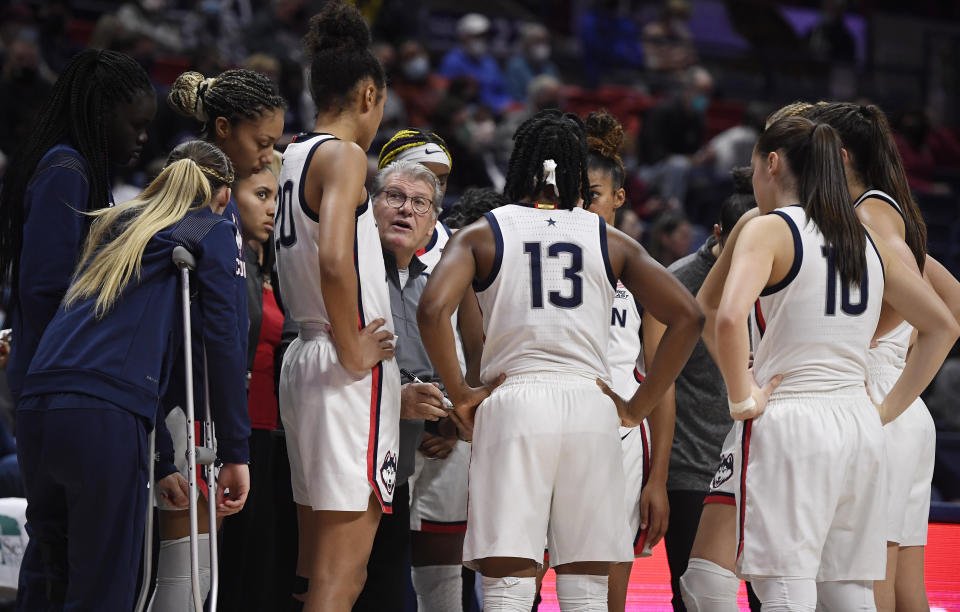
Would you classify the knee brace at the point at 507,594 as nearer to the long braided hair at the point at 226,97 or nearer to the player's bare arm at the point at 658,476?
the player's bare arm at the point at 658,476

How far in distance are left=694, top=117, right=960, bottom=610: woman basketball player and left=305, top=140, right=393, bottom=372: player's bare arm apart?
1.05 m

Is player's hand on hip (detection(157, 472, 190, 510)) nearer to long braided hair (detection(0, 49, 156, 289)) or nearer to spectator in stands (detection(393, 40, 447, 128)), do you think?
long braided hair (detection(0, 49, 156, 289))

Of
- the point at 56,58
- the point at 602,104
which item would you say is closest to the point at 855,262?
the point at 56,58

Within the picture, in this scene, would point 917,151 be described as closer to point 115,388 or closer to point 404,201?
point 404,201

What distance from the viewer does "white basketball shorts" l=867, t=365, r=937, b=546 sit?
12.2 ft

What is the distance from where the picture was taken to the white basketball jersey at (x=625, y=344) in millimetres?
4227

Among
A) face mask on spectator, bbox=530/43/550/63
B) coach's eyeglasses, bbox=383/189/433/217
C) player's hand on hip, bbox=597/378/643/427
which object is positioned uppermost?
face mask on spectator, bbox=530/43/550/63

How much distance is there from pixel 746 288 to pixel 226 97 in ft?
5.90

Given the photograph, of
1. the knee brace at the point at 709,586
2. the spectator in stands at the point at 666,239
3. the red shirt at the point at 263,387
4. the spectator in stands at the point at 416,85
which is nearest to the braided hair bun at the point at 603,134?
the red shirt at the point at 263,387

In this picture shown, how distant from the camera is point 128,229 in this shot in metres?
3.21

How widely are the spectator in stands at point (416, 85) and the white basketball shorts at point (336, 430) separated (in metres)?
7.92

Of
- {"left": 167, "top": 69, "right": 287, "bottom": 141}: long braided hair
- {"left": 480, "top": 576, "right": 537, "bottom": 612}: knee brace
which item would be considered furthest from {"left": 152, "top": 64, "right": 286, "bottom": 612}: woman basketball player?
{"left": 480, "top": 576, "right": 537, "bottom": 612}: knee brace

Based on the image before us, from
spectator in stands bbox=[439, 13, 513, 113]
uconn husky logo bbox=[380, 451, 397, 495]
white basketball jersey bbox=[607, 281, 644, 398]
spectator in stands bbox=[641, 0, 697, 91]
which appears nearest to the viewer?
uconn husky logo bbox=[380, 451, 397, 495]

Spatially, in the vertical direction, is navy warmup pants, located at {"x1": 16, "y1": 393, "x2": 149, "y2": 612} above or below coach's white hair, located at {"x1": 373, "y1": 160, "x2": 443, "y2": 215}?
below
